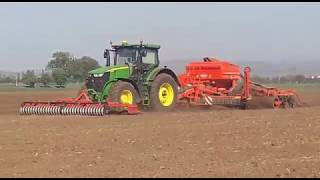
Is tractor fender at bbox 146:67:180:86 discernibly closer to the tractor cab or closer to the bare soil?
the tractor cab

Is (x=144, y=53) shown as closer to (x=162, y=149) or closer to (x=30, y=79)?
(x=162, y=149)

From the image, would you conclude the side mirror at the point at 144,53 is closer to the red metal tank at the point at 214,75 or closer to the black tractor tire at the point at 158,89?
the black tractor tire at the point at 158,89

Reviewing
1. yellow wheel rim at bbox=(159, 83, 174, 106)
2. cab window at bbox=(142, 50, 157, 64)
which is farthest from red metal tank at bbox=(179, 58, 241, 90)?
cab window at bbox=(142, 50, 157, 64)

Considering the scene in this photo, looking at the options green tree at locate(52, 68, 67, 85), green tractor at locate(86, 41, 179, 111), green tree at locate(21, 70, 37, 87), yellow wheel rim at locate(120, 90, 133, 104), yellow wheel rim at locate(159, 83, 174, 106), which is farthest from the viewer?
green tree at locate(52, 68, 67, 85)

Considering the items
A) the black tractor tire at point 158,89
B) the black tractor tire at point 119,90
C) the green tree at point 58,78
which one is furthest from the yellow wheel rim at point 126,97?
the green tree at point 58,78

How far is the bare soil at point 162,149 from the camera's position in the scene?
7.97m

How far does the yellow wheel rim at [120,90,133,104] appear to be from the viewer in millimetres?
19281

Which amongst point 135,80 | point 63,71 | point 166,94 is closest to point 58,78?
point 63,71

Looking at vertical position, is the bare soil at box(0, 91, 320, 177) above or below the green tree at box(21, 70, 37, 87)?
below

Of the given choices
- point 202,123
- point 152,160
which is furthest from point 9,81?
point 152,160

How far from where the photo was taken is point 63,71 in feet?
246

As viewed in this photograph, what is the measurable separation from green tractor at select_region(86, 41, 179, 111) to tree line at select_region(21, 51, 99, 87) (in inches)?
1365

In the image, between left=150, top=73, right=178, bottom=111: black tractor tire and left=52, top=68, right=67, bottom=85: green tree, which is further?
left=52, top=68, right=67, bottom=85: green tree

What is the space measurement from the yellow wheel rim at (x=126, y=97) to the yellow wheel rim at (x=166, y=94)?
147 cm
